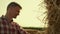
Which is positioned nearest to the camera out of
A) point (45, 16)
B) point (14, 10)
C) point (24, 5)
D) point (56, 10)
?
point (56, 10)

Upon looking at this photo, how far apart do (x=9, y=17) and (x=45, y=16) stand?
55 cm

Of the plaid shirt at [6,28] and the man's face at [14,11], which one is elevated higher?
the man's face at [14,11]

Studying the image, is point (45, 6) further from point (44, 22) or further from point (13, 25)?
point (13, 25)

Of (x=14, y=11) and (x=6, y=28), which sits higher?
(x=14, y=11)

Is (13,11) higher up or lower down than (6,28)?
higher up

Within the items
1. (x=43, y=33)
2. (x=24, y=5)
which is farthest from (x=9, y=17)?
(x=24, y=5)

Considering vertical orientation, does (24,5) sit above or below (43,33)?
above

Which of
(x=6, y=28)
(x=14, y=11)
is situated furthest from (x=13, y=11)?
(x=6, y=28)

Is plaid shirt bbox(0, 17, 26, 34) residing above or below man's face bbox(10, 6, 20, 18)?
below

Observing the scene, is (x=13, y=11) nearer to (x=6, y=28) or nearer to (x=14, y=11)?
(x=14, y=11)

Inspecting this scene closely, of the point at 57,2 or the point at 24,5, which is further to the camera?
the point at 24,5

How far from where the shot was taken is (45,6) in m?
1.29

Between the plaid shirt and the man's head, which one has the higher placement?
the man's head

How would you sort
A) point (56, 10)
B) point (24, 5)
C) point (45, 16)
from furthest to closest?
point (24, 5)
point (45, 16)
point (56, 10)
